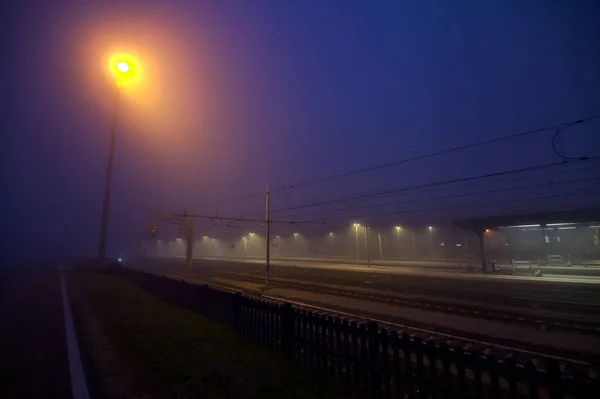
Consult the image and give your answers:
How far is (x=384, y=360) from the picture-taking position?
582 cm

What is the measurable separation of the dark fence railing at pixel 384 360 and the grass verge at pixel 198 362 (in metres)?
0.47

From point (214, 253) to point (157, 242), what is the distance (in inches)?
1366

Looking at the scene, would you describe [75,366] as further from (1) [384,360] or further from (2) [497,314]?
(2) [497,314]

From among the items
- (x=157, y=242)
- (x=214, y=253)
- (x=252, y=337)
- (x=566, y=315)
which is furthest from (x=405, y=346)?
(x=157, y=242)

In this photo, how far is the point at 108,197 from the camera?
105 feet

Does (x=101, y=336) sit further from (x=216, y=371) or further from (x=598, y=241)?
(x=598, y=241)

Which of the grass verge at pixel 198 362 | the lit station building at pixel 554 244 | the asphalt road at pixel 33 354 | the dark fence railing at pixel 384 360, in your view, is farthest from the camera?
the lit station building at pixel 554 244

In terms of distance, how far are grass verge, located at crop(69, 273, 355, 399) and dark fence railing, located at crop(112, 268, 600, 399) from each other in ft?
1.54

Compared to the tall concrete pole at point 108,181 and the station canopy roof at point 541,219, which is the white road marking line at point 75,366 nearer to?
the tall concrete pole at point 108,181

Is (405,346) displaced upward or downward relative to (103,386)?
upward

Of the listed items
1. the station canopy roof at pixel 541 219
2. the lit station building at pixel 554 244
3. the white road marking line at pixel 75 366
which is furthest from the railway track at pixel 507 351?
the lit station building at pixel 554 244

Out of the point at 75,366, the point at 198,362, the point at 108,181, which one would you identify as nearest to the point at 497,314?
the point at 198,362

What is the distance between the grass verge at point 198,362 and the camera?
19.2 feet

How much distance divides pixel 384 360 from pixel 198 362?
4.58 m
